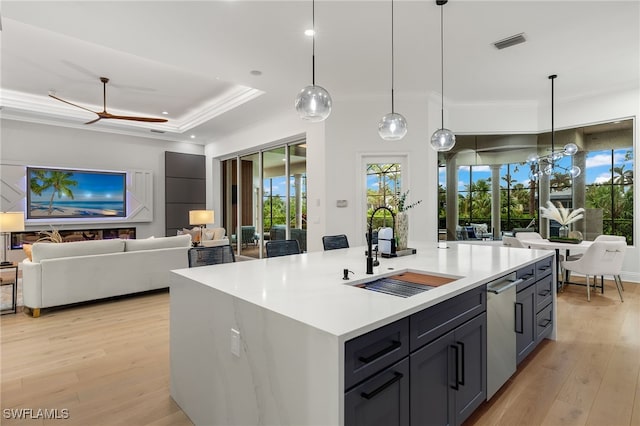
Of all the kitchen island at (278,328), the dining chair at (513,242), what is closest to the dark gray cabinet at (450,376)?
the kitchen island at (278,328)

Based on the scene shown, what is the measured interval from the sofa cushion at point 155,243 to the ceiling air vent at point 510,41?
Result: 4.87 m

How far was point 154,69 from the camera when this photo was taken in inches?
189

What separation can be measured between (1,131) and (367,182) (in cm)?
702

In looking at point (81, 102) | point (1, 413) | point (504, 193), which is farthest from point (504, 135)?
point (81, 102)

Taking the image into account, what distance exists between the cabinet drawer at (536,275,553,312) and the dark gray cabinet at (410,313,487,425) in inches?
47.3

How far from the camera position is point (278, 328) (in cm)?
133

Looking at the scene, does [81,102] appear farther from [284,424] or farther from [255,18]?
[284,424]

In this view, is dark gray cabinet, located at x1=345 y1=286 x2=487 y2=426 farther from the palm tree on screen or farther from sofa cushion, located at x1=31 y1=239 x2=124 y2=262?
the palm tree on screen

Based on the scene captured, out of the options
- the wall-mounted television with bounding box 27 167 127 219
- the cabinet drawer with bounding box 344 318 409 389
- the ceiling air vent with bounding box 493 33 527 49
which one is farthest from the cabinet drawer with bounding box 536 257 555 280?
the wall-mounted television with bounding box 27 167 127 219

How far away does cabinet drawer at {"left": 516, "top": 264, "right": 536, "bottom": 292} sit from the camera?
2.47 metres

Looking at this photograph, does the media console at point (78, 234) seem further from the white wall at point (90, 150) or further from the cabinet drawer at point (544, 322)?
the cabinet drawer at point (544, 322)

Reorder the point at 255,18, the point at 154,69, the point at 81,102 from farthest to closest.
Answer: the point at 81,102 < the point at 154,69 < the point at 255,18

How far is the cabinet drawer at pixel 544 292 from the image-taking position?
9.35ft

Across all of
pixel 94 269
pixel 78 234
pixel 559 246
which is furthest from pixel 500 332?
pixel 78 234
